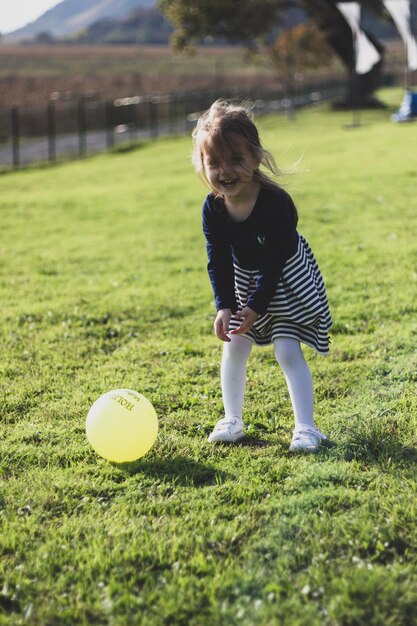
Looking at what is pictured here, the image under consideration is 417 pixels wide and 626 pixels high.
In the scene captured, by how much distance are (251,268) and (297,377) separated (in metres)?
0.59

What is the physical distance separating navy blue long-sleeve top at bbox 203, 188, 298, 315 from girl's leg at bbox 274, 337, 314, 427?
0.82 feet

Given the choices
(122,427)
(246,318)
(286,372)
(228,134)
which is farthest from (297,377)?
(228,134)

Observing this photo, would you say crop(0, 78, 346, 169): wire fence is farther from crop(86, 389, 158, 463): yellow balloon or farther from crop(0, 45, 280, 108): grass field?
crop(86, 389, 158, 463): yellow balloon

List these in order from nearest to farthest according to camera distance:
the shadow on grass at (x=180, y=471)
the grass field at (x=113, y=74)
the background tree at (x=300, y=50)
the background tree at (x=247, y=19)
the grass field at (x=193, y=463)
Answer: the grass field at (x=193, y=463), the shadow on grass at (x=180, y=471), the grass field at (x=113, y=74), the background tree at (x=247, y=19), the background tree at (x=300, y=50)

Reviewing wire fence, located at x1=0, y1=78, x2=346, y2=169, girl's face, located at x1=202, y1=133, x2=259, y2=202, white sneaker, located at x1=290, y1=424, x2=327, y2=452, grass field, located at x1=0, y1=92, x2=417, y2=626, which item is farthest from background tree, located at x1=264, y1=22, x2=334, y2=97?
white sneaker, located at x1=290, y1=424, x2=327, y2=452

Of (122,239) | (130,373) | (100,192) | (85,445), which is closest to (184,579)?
(85,445)

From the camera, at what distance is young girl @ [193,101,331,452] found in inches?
150

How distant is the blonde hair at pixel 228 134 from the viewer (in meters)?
3.76

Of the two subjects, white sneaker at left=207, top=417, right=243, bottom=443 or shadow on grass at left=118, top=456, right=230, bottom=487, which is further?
white sneaker at left=207, top=417, right=243, bottom=443

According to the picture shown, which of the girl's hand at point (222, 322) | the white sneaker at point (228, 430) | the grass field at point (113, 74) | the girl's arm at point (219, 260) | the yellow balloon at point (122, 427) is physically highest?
the grass field at point (113, 74)

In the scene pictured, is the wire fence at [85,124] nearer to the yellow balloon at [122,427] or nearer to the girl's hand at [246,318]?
the yellow balloon at [122,427]

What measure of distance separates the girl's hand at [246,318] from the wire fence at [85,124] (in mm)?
16689

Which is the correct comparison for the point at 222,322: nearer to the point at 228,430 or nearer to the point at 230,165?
the point at 228,430

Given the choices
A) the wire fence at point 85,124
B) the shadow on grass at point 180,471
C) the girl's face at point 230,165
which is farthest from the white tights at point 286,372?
the wire fence at point 85,124
